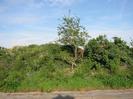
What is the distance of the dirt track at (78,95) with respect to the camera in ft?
45.7

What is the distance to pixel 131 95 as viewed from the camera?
46.2 ft

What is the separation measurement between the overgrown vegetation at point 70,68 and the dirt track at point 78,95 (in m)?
0.81

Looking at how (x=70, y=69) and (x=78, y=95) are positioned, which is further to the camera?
(x=70, y=69)

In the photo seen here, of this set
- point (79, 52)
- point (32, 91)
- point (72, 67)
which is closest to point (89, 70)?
point (72, 67)

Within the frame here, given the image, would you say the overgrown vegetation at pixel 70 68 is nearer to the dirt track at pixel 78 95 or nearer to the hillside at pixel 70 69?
the hillside at pixel 70 69

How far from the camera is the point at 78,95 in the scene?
47.5 feet

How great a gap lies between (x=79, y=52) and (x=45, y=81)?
6.18 m

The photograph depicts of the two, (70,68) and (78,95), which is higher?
(70,68)

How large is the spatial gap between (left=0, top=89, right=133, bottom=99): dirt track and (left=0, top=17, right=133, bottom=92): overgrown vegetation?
81 centimetres

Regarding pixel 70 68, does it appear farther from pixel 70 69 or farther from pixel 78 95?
pixel 78 95

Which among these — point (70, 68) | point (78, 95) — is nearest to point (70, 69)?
point (70, 68)

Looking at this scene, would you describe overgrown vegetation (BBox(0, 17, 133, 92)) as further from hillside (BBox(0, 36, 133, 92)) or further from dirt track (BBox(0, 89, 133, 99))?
dirt track (BBox(0, 89, 133, 99))

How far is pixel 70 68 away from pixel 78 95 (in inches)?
229

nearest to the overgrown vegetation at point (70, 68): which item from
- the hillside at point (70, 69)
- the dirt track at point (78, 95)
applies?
the hillside at point (70, 69)
